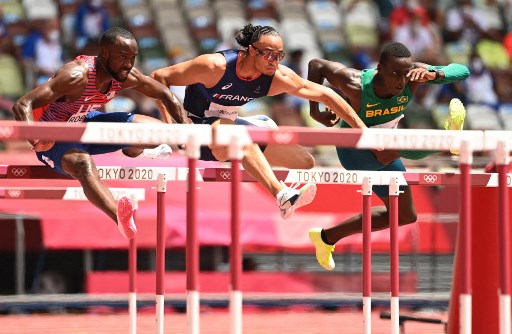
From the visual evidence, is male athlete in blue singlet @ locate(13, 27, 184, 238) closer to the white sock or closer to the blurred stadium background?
the white sock

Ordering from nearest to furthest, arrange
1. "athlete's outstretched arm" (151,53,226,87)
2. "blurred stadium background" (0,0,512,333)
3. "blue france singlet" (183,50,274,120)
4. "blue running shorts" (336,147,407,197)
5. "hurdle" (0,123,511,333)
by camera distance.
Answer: "hurdle" (0,123,511,333) < "athlete's outstretched arm" (151,53,226,87) < "blue france singlet" (183,50,274,120) < "blue running shorts" (336,147,407,197) < "blurred stadium background" (0,0,512,333)

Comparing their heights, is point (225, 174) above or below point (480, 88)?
below

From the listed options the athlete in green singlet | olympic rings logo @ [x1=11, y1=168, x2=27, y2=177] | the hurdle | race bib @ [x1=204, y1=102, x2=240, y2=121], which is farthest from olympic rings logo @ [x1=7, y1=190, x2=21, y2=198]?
the hurdle


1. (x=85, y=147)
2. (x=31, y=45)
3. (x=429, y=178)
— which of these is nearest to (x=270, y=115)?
(x=31, y=45)

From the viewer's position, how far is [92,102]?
8219 millimetres

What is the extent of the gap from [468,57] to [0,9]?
739cm

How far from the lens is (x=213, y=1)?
19.2m

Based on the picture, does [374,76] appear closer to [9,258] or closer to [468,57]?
[9,258]

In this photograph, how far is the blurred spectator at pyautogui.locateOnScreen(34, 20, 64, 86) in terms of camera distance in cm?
1631

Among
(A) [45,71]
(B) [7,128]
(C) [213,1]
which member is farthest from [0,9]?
(B) [7,128]

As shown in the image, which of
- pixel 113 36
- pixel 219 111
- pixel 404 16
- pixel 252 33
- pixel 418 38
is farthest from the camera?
pixel 404 16

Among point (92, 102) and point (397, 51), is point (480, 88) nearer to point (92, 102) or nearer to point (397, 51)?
point (397, 51)

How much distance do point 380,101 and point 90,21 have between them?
867 centimetres

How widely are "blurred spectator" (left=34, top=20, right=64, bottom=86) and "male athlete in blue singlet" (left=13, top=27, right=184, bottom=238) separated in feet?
25.9
